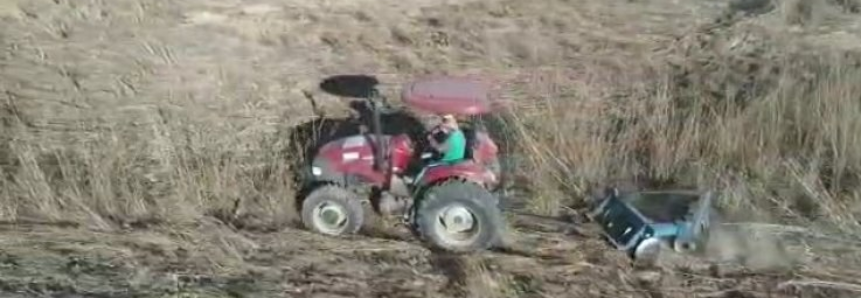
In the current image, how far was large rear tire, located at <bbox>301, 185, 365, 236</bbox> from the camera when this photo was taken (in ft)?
18.3

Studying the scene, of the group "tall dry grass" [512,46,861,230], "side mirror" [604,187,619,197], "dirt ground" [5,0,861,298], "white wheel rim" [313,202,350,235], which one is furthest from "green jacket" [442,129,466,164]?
"side mirror" [604,187,619,197]

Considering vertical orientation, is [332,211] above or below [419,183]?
below

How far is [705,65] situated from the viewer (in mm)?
7777

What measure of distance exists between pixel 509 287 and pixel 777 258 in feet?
3.92

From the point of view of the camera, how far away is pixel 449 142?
18.0ft

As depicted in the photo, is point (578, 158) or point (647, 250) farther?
point (578, 158)

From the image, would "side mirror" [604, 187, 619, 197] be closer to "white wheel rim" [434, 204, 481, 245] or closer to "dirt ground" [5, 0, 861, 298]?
"dirt ground" [5, 0, 861, 298]

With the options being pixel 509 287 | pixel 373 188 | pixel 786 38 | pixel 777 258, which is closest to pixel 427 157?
pixel 373 188

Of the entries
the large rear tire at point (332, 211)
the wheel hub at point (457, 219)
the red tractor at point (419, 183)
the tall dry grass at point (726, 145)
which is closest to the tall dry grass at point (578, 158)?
the tall dry grass at point (726, 145)

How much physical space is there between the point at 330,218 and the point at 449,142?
0.65 metres

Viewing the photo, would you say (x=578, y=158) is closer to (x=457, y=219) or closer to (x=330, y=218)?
(x=457, y=219)

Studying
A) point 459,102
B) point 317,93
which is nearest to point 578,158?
point 459,102

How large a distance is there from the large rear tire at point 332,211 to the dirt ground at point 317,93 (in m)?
0.08

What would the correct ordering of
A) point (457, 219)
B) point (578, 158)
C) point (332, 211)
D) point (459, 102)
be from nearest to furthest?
point (459, 102) → point (457, 219) → point (332, 211) → point (578, 158)
